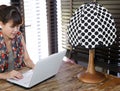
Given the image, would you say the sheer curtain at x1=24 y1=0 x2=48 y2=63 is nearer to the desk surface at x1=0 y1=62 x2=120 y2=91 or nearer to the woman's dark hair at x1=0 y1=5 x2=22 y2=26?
the woman's dark hair at x1=0 y1=5 x2=22 y2=26

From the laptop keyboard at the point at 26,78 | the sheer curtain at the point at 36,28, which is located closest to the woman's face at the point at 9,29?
the laptop keyboard at the point at 26,78

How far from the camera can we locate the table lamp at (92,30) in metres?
1.40

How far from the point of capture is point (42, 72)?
4.65ft

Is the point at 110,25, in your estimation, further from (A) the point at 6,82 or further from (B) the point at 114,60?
(B) the point at 114,60

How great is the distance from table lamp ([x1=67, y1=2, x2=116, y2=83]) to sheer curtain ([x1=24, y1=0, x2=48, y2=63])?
4.85 ft

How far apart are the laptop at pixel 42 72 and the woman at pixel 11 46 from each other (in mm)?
67

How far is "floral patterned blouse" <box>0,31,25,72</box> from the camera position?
1783mm

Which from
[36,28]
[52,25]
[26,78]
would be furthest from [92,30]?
[52,25]

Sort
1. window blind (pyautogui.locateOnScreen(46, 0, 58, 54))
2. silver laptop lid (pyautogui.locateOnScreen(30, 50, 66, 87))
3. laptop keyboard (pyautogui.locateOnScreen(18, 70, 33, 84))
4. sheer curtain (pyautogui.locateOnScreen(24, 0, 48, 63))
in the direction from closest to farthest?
silver laptop lid (pyautogui.locateOnScreen(30, 50, 66, 87)) → laptop keyboard (pyautogui.locateOnScreen(18, 70, 33, 84)) → sheer curtain (pyautogui.locateOnScreen(24, 0, 48, 63)) → window blind (pyautogui.locateOnScreen(46, 0, 58, 54))

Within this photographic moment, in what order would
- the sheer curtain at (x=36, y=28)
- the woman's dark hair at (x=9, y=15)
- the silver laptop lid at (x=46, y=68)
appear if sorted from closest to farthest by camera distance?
1. the silver laptop lid at (x=46, y=68)
2. the woman's dark hair at (x=9, y=15)
3. the sheer curtain at (x=36, y=28)

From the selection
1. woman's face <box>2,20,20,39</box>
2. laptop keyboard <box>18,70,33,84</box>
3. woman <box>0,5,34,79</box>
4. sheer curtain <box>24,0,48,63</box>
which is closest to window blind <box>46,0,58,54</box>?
sheer curtain <box>24,0,48,63</box>

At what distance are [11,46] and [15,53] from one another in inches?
2.9

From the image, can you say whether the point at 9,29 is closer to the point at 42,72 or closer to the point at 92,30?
the point at 42,72

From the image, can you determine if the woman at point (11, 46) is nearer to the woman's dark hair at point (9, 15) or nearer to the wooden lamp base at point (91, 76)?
the woman's dark hair at point (9, 15)
